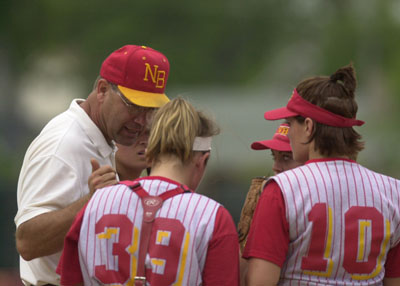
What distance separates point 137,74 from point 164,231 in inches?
49.9

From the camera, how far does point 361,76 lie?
25.1 m

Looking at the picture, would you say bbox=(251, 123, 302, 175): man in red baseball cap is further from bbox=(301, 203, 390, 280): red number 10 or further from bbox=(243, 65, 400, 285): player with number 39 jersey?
bbox=(301, 203, 390, 280): red number 10

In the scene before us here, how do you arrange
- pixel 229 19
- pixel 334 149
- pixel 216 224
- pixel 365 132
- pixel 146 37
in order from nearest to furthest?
pixel 216 224, pixel 334 149, pixel 365 132, pixel 146 37, pixel 229 19

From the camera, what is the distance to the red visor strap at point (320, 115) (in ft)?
10.3

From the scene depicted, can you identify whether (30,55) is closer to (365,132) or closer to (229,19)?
(229,19)

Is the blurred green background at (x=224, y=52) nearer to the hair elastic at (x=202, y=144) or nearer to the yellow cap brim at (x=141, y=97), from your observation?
the yellow cap brim at (x=141, y=97)

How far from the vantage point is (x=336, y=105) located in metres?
3.15

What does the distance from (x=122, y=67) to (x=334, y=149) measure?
1.31 metres

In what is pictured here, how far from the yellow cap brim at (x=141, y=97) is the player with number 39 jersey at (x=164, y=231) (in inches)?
32.6

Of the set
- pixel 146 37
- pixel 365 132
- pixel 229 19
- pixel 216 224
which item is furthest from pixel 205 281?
pixel 229 19

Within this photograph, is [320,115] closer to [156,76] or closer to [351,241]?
[351,241]

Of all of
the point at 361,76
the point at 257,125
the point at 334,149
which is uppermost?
the point at 334,149

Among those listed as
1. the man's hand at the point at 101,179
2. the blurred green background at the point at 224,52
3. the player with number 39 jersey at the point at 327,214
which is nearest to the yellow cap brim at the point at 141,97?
the man's hand at the point at 101,179

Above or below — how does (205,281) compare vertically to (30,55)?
above
